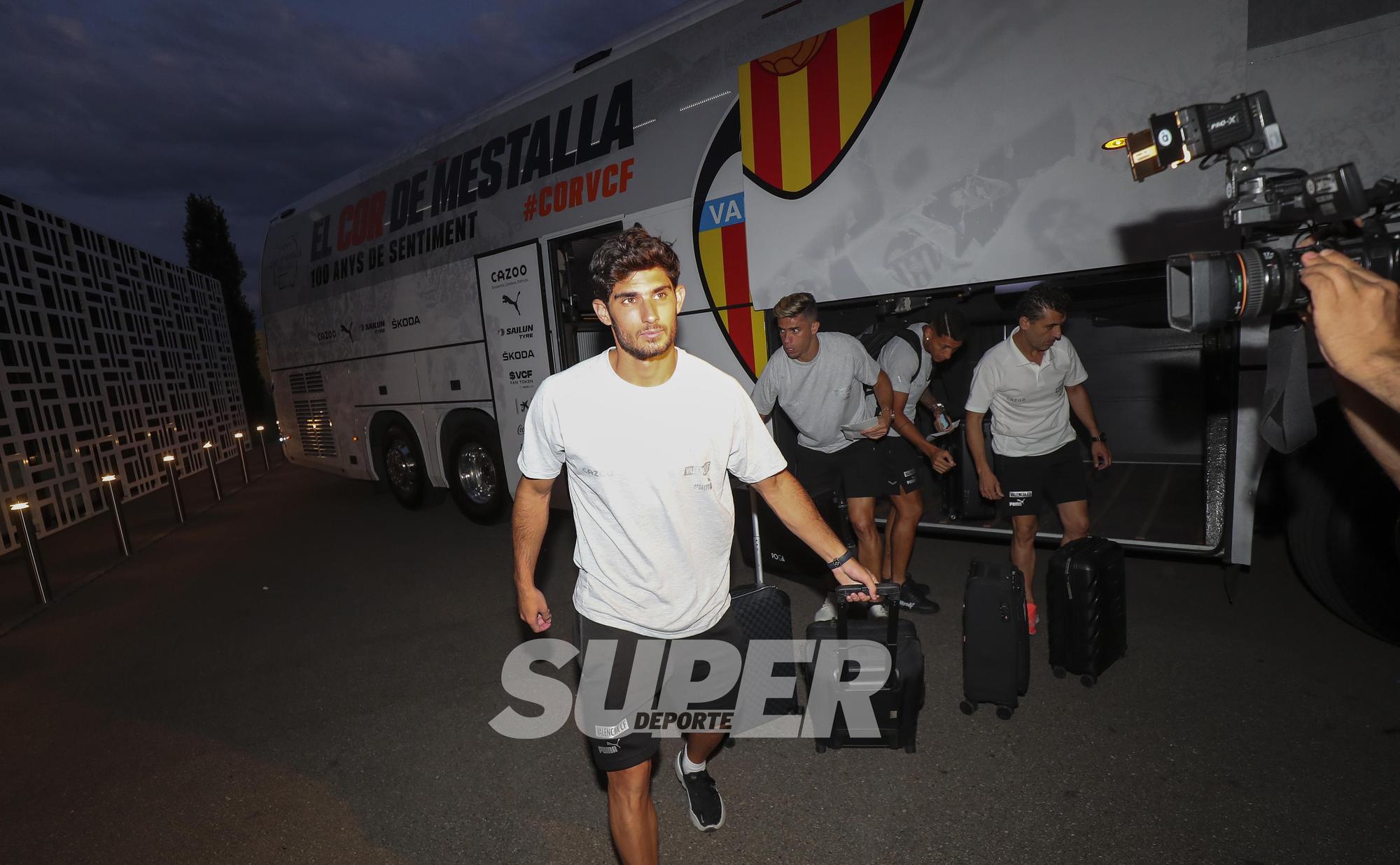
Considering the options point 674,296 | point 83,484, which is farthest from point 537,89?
point 83,484

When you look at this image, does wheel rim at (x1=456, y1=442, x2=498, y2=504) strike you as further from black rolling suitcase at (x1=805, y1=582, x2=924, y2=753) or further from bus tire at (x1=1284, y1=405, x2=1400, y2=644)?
bus tire at (x1=1284, y1=405, x2=1400, y2=644)

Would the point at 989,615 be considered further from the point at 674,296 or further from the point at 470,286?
the point at 470,286

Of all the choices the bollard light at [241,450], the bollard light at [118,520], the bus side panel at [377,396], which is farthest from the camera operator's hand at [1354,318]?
the bollard light at [241,450]

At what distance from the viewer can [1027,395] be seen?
354 centimetres

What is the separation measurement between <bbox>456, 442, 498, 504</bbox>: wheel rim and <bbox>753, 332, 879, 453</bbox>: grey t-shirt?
387 centimetres

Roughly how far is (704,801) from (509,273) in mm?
4624

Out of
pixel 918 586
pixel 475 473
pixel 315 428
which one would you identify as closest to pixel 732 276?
pixel 918 586

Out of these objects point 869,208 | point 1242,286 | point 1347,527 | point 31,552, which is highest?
point 869,208

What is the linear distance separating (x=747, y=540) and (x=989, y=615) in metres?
1.80

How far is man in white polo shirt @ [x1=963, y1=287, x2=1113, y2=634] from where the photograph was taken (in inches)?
138

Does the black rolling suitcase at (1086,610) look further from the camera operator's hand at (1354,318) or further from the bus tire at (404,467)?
the bus tire at (404,467)

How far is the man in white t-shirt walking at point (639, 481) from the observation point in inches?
74.9

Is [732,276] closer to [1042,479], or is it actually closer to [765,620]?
[1042,479]

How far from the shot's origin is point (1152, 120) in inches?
77.3
